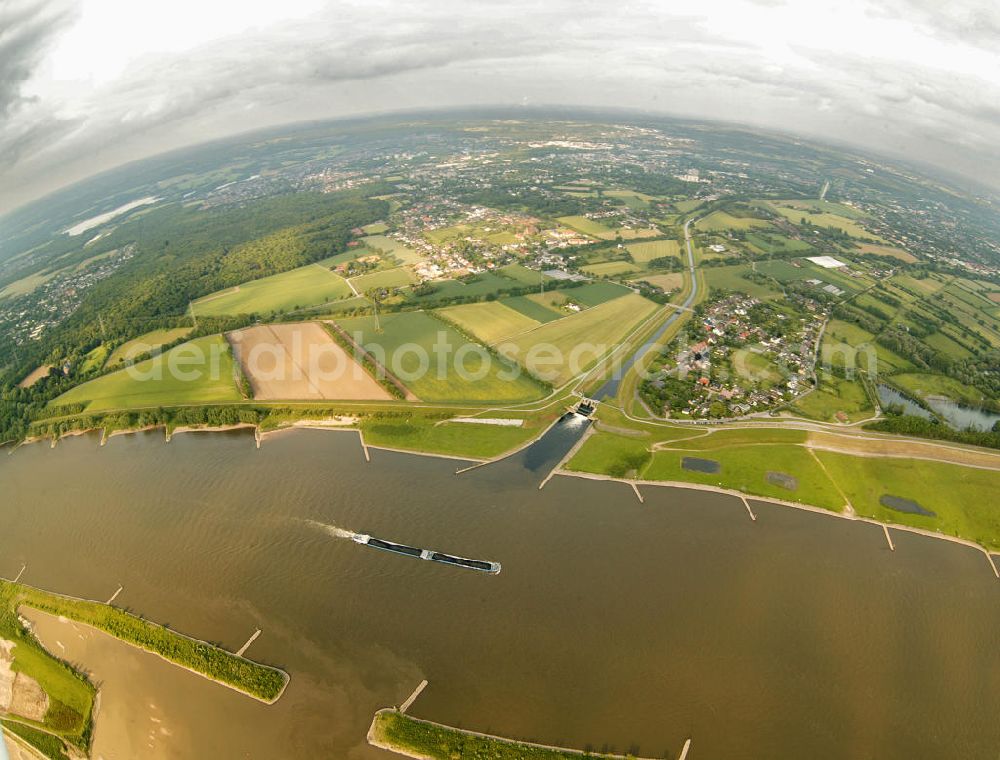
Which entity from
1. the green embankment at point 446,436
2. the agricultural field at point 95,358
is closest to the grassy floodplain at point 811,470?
the green embankment at point 446,436

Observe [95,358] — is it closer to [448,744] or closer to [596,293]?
[448,744]

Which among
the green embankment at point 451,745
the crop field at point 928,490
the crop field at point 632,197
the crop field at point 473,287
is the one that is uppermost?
the crop field at point 632,197

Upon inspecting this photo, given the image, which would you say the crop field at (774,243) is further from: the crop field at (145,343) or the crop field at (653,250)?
the crop field at (145,343)

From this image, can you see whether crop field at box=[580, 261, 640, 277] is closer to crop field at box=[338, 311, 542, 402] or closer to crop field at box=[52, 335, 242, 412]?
crop field at box=[338, 311, 542, 402]

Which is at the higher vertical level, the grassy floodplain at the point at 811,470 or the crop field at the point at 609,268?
the crop field at the point at 609,268

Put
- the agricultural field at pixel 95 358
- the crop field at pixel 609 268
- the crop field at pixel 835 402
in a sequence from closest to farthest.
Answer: the crop field at pixel 835 402
the agricultural field at pixel 95 358
the crop field at pixel 609 268

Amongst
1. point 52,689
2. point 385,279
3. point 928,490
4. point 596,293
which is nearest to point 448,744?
point 52,689
